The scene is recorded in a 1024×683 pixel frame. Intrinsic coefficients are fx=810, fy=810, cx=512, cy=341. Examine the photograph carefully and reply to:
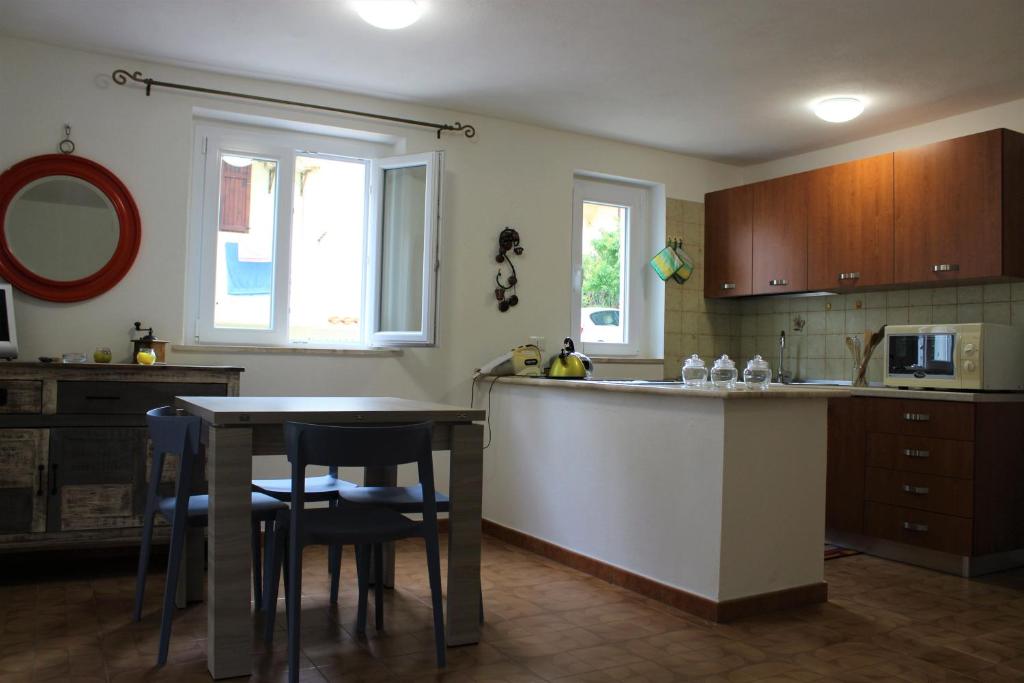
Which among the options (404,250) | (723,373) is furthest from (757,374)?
(404,250)

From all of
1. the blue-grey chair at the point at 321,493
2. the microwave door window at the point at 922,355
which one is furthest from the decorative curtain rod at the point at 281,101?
the microwave door window at the point at 922,355

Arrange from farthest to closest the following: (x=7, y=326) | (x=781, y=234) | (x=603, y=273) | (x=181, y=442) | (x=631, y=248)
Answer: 1. (x=631, y=248)
2. (x=603, y=273)
3. (x=781, y=234)
4. (x=7, y=326)
5. (x=181, y=442)

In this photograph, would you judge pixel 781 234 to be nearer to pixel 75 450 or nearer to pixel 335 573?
pixel 335 573

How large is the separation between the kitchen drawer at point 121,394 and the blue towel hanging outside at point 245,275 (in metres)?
0.84

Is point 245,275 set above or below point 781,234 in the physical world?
below

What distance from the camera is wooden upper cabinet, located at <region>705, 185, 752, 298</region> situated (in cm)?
523

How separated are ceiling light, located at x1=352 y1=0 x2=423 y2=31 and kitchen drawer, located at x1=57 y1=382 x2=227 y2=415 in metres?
1.67

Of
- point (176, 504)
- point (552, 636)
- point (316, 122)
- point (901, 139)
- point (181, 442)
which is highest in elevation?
point (901, 139)

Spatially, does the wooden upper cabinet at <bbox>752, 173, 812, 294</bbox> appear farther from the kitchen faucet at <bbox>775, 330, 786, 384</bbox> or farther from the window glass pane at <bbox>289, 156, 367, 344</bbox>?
the window glass pane at <bbox>289, 156, 367, 344</bbox>

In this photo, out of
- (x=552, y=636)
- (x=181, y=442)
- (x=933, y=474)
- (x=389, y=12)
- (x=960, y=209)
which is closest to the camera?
(x=181, y=442)

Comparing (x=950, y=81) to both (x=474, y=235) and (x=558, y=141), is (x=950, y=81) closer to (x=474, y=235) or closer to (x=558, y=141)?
(x=558, y=141)

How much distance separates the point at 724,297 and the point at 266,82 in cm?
317

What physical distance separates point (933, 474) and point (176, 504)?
3292 millimetres

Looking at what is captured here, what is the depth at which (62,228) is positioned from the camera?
147 inches
